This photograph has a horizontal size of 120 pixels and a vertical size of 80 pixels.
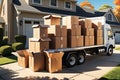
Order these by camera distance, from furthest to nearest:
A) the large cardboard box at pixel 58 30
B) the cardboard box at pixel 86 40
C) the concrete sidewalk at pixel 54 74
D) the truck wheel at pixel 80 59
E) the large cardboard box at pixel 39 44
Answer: the cardboard box at pixel 86 40 → the truck wheel at pixel 80 59 → the large cardboard box at pixel 58 30 → the large cardboard box at pixel 39 44 → the concrete sidewalk at pixel 54 74

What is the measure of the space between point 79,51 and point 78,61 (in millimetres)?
633

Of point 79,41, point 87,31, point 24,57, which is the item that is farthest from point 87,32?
point 24,57

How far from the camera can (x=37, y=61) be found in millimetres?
8664

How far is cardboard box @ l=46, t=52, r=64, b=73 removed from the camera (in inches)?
334

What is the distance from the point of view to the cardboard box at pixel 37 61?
8.57 m

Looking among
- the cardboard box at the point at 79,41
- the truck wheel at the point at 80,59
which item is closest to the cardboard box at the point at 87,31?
the cardboard box at the point at 79,41

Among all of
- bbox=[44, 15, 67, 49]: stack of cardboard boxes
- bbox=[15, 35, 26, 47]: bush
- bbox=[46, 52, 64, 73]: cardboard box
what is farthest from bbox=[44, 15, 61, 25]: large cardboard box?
bbox=[15, 35, 26, 47]: bush

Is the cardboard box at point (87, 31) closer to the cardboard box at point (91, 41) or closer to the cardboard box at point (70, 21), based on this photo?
the cardboard box at point (91, 41)

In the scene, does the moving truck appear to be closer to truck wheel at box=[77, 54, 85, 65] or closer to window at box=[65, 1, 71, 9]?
truck wheel at box=[77, 54, 85, 65]

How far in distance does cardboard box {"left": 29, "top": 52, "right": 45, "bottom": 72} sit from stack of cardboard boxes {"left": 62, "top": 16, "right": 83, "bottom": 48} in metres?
2.29

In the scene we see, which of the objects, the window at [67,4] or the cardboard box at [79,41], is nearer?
the cardboard box at [79,41]

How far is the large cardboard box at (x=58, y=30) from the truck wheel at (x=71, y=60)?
1.34 m

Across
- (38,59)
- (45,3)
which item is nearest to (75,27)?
(38,59)

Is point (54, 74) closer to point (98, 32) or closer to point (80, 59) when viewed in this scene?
point (80, 59)
